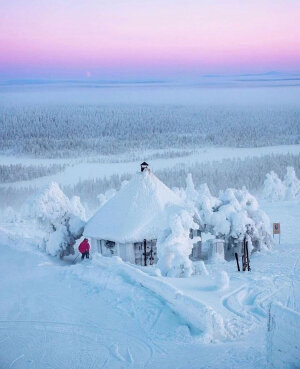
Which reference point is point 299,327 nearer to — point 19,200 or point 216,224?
point 216,224

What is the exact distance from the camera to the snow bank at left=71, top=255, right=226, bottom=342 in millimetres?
11109

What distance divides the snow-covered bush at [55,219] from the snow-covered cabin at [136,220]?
970mm

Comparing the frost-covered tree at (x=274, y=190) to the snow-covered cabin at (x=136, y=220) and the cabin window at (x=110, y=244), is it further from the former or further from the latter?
the cabin window at (x=110, y=244)

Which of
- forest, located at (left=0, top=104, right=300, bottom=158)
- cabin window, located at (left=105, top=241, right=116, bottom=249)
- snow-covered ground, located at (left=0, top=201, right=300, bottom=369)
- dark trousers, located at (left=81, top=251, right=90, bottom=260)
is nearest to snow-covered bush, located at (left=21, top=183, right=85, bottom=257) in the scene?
dark trousers, located at (left=81, top=251, right=90, bottom=260)

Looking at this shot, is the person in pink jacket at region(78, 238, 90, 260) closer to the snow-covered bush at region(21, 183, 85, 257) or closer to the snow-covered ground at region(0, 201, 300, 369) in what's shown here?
the snow-covered bush at region(21, 183, 85, 257)

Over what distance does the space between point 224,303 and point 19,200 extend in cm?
4533

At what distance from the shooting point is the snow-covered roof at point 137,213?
64.8 ft

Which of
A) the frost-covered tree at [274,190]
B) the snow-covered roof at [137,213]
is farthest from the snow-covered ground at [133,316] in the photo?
the frost-covered tree at [274,190]

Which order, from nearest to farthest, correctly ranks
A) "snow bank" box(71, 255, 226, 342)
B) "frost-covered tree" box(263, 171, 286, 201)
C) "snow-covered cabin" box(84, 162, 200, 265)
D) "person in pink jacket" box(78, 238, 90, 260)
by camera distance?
"snow bank" box(71, 255, 226, 342) → "snow-covered cabin" box(84, 162, 200, 265) → "person in pink jacket" box(78, 238, 90, 260) → "frost-covered tree" box(263, 171, 286, 201)

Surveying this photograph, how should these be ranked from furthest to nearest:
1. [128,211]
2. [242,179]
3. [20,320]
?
[242,179] < [128,211] < [20,320]

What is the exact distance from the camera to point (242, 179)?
6669 cm

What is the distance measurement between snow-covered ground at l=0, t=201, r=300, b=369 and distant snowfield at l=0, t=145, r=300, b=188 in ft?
161

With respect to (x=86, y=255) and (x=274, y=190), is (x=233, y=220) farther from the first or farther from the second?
(x=274, y=190)

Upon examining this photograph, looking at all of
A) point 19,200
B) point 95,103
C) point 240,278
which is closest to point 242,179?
point 19,200
